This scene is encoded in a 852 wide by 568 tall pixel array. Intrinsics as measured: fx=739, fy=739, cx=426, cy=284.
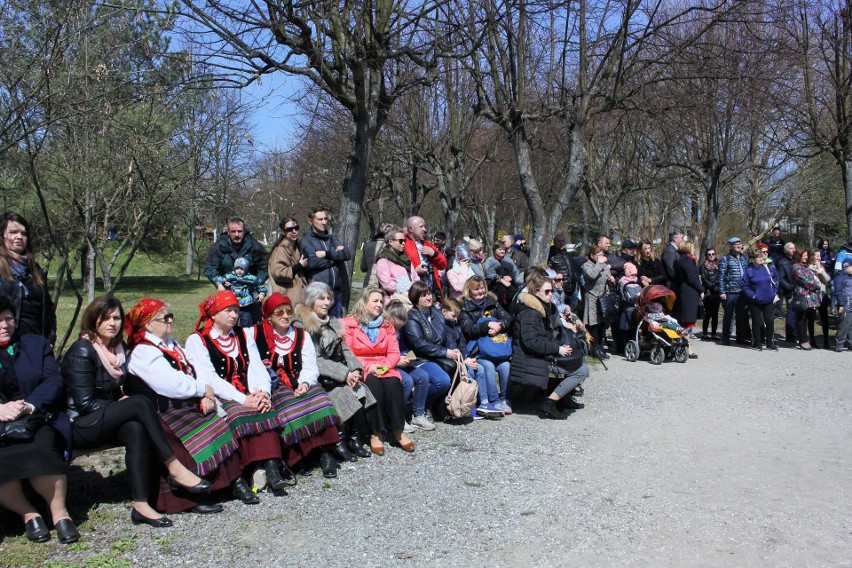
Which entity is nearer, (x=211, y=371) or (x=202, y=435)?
(x=202, y=435)

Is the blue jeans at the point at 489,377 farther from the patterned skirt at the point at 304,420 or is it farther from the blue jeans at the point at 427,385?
the patterned skirt at the point at 304,420

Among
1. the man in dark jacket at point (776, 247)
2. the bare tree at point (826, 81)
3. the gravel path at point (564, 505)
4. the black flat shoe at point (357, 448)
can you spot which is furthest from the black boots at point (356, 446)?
the bare tree at point (826, 81)

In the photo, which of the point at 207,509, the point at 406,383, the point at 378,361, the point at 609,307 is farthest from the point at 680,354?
the point at 207,509

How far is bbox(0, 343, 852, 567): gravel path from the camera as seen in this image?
439 cm

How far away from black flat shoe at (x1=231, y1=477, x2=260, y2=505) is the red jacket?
421cm

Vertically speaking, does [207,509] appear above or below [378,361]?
below

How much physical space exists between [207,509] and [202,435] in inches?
19.7

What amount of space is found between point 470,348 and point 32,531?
4.61m

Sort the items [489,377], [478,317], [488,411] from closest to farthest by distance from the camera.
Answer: [488,411]
[489,377]
[478,317]

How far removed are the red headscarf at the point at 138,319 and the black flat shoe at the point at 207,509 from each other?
1.29 metres

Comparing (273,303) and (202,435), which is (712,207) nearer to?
(273,303)

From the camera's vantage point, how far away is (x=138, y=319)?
5.42 metres

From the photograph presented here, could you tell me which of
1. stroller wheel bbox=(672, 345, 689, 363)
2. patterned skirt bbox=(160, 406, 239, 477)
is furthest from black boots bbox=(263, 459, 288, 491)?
stroller wheel bbox=(672, 345, 689, 363)

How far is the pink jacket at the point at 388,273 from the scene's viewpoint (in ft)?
28.2
